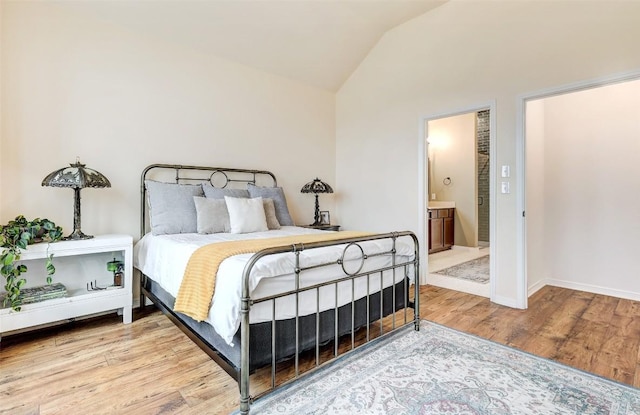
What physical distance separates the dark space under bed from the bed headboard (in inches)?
47.8

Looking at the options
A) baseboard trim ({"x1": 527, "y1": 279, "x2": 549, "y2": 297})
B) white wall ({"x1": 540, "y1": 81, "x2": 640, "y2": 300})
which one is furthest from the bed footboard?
white wall ({"x1": 540, "y1": 81, "x2": 640, "y2": 300})

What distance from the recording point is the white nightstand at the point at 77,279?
2.37 meters

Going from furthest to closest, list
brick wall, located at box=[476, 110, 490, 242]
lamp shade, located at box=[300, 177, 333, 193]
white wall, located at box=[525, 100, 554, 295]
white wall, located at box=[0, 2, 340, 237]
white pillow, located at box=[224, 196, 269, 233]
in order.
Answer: brick wall, located at box=[476, 110, 490, 242] < lamp shade, located at box=[300, 177, 333, 193] < white wall, located at box=[525, 100, 554, 295] < white pillow, located at box=[224, 196, 269, 233] < white wall, located at box=[0, 2, 340, 237]

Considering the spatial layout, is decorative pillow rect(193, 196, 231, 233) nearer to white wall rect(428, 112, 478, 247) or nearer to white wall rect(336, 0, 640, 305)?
white wall rect(336, 0, 640, 305)

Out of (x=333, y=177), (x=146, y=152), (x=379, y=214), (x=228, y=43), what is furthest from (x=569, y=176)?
(x=146, y=152)

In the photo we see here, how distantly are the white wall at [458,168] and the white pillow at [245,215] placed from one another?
4.46m

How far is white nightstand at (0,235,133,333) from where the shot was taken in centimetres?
237

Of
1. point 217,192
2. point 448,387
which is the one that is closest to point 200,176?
point 217,192

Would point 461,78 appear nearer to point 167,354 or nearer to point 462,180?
point 462,180

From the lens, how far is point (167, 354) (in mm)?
2281

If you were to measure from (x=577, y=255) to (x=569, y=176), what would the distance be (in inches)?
38.1

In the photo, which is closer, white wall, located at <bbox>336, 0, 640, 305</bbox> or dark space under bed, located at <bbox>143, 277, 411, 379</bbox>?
dark space under bed, located at <bbox>143, 277, 411, 379</bbox>

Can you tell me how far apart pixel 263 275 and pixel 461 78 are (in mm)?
3299

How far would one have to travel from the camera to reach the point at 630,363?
2111 mm
